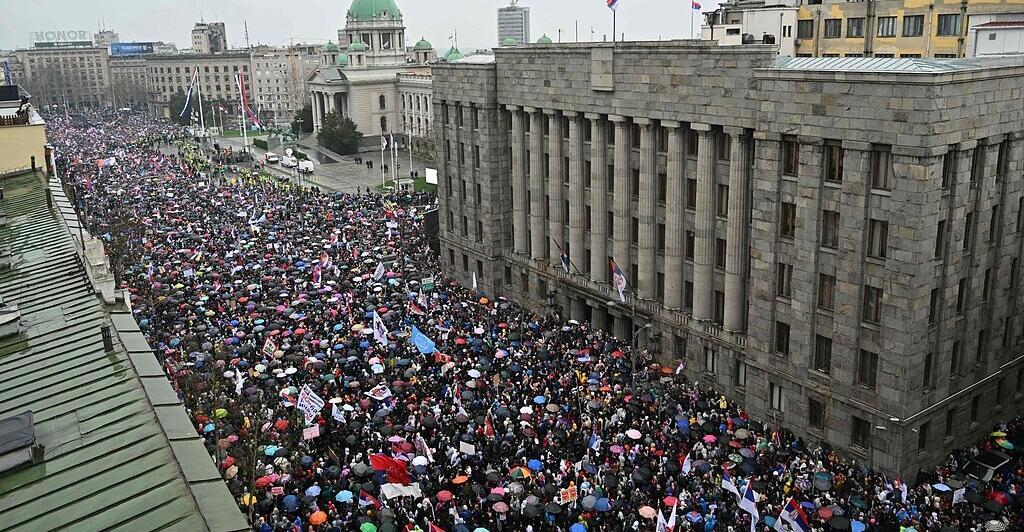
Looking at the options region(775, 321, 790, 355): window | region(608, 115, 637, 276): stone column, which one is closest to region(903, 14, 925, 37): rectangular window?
region(608, 115, 637, 276): stone column

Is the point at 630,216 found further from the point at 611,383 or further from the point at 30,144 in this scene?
the point at 30,144

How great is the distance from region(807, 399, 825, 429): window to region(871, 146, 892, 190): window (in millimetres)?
10511

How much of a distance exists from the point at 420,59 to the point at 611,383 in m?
162

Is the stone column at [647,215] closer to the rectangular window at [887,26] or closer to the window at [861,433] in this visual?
the window at [861,433]

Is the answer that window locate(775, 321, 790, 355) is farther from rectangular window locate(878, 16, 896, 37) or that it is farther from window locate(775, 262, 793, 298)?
rectangular window locate(878, 16, 896, 37)

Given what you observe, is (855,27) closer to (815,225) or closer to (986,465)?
(815,225)

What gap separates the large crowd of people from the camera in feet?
110

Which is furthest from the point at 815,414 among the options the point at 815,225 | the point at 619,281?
the point at 619,281

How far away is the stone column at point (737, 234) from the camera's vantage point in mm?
43344

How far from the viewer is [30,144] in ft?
213

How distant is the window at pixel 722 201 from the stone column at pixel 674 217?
229cm

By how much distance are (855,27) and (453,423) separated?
124 feet

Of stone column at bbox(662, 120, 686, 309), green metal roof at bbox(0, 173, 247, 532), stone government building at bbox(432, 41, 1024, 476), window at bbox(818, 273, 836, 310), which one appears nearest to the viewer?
green metal roof at bbox(0, 173, 247, 532)

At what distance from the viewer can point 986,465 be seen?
37094 mm
